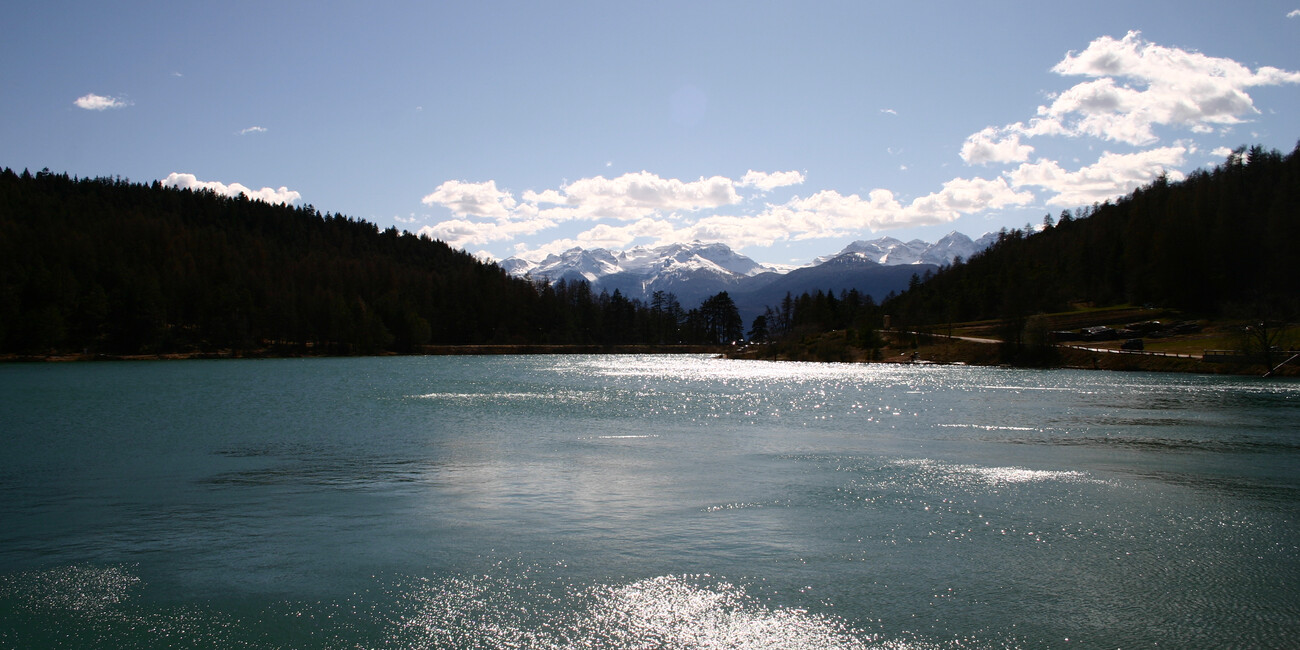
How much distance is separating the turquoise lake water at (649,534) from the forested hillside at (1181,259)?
200ft

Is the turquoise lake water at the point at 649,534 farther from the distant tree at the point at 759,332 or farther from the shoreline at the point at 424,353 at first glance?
the distant tree at the point at 759,332

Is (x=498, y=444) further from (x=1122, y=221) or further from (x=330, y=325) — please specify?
(x=1122, y=221)

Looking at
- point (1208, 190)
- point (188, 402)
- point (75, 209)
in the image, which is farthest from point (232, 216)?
point (1208, 190)

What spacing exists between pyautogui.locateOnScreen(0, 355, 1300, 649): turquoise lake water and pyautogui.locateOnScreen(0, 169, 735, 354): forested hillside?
323 ft

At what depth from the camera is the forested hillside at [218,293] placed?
373 feet

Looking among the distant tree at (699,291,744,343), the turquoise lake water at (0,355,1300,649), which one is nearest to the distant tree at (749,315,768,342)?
the distant tree at (699,291,744,343)

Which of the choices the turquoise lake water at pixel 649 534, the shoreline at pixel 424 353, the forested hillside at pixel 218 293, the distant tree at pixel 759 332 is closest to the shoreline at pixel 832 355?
the shoreline at pixel 424 353

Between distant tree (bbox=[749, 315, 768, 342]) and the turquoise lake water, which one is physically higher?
distant tree (bbox=[749, 315, 768, 342])

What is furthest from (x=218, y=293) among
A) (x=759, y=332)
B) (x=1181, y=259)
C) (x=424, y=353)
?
(x=1181, y=259)

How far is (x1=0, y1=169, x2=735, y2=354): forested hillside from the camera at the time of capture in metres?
114

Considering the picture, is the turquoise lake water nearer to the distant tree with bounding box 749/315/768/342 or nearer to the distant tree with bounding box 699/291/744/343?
the distant tree with bounding box 749/315/768/342

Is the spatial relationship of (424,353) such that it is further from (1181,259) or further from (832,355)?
(1181,259)

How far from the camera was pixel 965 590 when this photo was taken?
11.9 metres

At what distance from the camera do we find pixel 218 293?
127 meters
